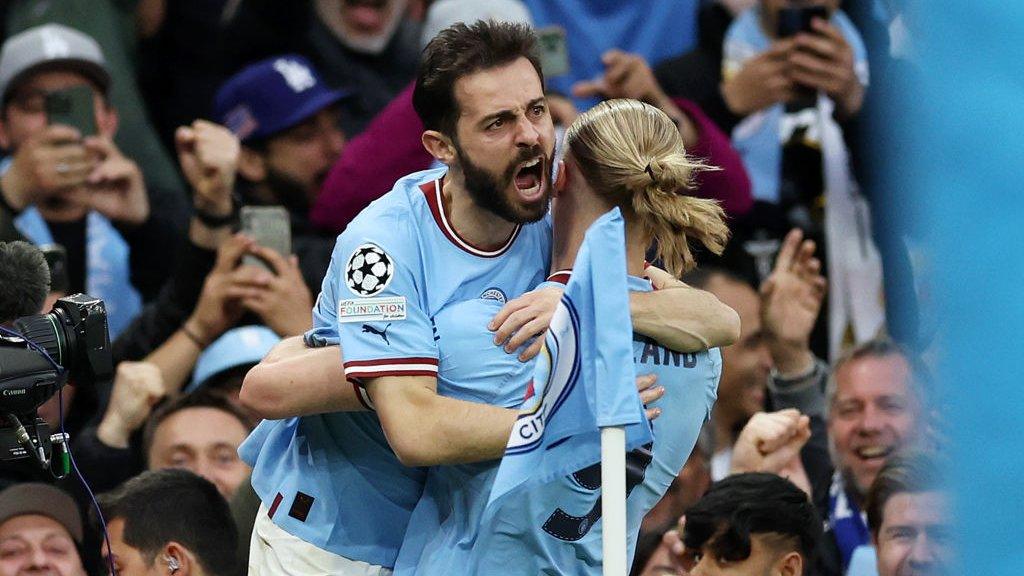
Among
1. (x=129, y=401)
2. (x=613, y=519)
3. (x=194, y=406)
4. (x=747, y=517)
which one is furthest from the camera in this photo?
(x=129, y=401)

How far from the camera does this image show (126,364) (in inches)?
201

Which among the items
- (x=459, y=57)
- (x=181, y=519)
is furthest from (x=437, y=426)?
(x=181, y=519)

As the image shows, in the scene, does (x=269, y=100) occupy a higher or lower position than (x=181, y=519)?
higher

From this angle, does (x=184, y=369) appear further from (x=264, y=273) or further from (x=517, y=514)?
(x=517, y=514)

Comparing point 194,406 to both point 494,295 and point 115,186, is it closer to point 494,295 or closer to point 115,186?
point 115,186

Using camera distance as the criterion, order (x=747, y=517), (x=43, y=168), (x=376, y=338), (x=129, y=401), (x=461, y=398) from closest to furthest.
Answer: (x=376, y=338), (x=461, y=398), (x=747, y=517), (x=129, y=401), (x=43, y=168)

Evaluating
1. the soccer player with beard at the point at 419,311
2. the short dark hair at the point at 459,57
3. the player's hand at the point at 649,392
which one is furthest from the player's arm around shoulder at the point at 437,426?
the short dark hair at the point at 459,57

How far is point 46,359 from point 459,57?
Result: 39.0 inches

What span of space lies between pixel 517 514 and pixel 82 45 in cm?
398

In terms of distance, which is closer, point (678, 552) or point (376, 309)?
point (376, 309)

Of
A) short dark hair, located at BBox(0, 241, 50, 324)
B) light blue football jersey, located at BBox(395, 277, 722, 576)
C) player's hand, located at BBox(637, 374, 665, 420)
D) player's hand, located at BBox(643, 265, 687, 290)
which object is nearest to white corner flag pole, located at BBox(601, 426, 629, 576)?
player's hand, located at BBox(637, 374, 665, 420)

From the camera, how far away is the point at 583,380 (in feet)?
7.69

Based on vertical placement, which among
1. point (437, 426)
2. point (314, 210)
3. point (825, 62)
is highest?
point (825, 62)

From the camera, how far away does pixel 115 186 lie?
5828mm
